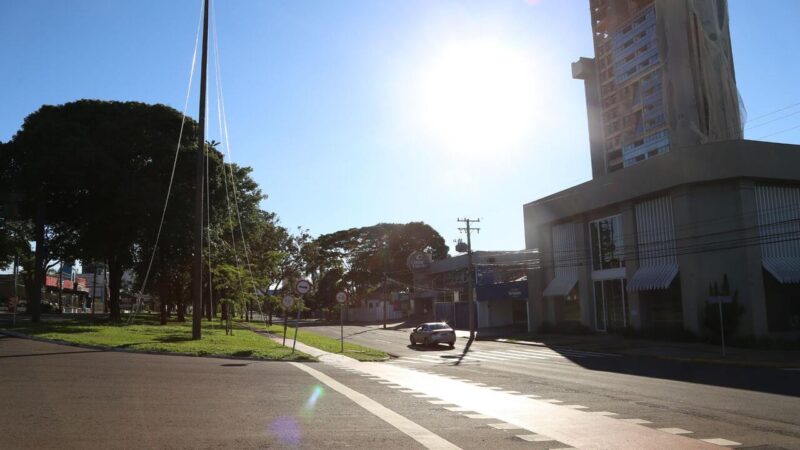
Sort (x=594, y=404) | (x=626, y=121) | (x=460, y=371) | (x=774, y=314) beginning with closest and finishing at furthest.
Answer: (x=594, y=404) < (x=460, y=371) < (x=774, y=314) < (x=626, y=121)

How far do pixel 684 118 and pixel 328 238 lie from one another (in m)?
48.0

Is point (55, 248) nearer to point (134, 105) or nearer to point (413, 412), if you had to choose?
point (134, 105)

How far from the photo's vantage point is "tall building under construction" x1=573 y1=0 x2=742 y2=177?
67562 millimetres

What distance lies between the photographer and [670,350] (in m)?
27.1

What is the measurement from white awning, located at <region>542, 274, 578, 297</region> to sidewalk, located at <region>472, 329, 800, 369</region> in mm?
3055

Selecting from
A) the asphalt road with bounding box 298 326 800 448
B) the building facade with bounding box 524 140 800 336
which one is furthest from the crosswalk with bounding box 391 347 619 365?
the building facade with bounding box 524 140 800 336

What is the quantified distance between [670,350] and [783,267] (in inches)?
330

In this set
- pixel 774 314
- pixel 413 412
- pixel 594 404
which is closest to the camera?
pixel 413 412

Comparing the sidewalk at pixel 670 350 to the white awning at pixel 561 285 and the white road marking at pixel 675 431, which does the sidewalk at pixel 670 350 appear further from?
the white road marking at pixel 675 431

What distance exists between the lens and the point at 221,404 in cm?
985

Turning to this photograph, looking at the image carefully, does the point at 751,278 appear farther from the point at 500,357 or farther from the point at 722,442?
the point at 722,442

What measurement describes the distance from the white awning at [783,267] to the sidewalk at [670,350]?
4.82m

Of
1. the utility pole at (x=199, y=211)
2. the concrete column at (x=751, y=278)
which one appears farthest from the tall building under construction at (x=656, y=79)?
the utility pole at (x=199, y=211)

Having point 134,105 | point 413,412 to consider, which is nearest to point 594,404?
point 413,412
